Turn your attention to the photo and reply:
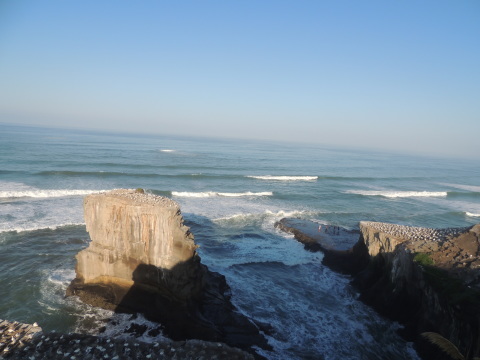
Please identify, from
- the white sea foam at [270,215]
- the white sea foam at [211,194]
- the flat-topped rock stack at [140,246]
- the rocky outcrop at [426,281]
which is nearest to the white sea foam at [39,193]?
the white sea foam at [211,194]

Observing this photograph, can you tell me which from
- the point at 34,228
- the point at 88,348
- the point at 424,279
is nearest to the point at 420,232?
the point at 424,279

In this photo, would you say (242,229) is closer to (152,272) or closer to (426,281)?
(152,272)

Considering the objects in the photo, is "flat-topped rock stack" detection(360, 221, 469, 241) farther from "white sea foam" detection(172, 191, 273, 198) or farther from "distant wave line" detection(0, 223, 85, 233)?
"distant wave line" detection(0, 223, 85, 233)

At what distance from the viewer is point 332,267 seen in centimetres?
1892

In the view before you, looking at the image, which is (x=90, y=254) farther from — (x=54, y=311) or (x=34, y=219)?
(x=34, y=219)

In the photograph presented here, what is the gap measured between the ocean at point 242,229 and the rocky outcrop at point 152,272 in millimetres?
826

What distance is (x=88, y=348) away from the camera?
8.91m

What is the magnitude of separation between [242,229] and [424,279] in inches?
544

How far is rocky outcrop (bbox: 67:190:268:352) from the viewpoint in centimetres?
1205

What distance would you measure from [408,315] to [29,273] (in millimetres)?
18800

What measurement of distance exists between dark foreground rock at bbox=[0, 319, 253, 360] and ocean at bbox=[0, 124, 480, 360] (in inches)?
97.5

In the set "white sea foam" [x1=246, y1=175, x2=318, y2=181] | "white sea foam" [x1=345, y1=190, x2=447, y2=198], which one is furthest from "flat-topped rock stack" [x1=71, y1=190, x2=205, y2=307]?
"white sea foam" [x1=246, y1=175, x2=318, y2=181]

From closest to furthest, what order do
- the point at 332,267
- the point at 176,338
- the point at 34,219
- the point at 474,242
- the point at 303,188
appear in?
the point at 176,338 < the point at 474,242 < the point at 332,267 < the point at 34,219 < the point at 303,188

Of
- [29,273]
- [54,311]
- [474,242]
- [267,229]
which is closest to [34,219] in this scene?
[29,273]
